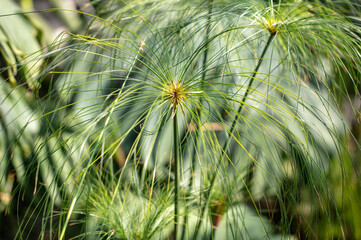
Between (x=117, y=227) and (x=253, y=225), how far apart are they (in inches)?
12.3

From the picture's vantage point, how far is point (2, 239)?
0.87m

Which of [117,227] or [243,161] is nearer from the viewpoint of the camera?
[117,227]

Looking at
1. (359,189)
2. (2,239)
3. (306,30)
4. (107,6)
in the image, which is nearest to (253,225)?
(359,189)

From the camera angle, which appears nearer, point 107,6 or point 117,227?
point 117,227

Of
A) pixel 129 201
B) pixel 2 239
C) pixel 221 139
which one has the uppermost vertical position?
pixel 221 139

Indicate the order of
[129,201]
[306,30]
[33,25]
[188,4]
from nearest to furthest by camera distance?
[306,30] < [188,4] < [129,201] < [33,25]

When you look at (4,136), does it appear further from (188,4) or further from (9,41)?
(188,4)

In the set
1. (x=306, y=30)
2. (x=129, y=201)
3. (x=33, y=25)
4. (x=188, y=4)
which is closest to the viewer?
(x=306, y=30)

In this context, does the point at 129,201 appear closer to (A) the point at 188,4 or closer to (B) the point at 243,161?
(B) the point at 243,161

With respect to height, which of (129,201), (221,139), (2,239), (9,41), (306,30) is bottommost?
(2,239)

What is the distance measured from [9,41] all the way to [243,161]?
0.56 meters

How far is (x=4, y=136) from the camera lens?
717 mm

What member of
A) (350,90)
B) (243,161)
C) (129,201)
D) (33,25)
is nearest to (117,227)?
(129,201)

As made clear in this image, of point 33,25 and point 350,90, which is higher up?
point 33,25
